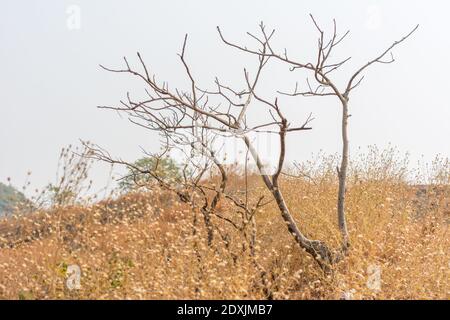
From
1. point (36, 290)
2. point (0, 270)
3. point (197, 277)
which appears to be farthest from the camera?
point (0, 270)

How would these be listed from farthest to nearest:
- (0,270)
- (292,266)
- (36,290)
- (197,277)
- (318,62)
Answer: (0,270) → (292,266) → (318,62) → (36,290) → (197,277)

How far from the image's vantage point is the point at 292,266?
6375mm

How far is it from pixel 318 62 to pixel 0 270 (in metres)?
4.16

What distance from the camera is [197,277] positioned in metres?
4.85
